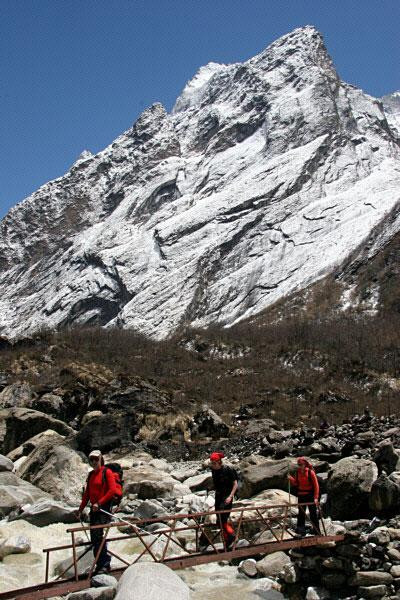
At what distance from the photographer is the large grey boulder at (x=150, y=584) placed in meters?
7.64

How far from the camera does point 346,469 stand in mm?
12438

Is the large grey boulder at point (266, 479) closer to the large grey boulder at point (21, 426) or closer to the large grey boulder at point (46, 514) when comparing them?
the large grey boulder at point (46, 514)

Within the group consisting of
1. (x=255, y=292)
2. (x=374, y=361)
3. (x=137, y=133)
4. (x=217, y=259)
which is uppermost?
(x=137, y=133)

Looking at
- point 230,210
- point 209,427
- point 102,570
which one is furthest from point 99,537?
point 230,210

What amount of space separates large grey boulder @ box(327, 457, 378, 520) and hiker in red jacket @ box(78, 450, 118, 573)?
205 inches

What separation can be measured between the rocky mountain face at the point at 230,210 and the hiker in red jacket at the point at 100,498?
277ft

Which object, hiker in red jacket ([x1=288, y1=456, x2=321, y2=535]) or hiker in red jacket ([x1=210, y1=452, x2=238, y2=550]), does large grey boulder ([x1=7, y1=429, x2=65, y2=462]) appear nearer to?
hiker in red jacket ([x1=210, y1=452, x2=238, y2=550])

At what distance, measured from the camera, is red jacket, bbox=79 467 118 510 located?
352 inches

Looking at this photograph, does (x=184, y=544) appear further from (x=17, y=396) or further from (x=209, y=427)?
(x=17, y=396)


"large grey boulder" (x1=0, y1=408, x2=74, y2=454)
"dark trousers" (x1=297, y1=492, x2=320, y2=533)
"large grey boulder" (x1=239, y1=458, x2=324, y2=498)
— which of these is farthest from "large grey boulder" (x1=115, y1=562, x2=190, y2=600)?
"large grey boulder" (x1=0, y1=408, x2=74, y2=454)

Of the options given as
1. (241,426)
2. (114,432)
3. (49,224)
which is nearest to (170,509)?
(114,432)

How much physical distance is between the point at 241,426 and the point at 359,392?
510 inches

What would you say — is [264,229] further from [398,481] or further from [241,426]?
[398,481]

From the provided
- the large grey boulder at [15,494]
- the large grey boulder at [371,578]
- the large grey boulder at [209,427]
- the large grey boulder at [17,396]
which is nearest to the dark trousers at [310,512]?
the large grey boulder at [371,578]
